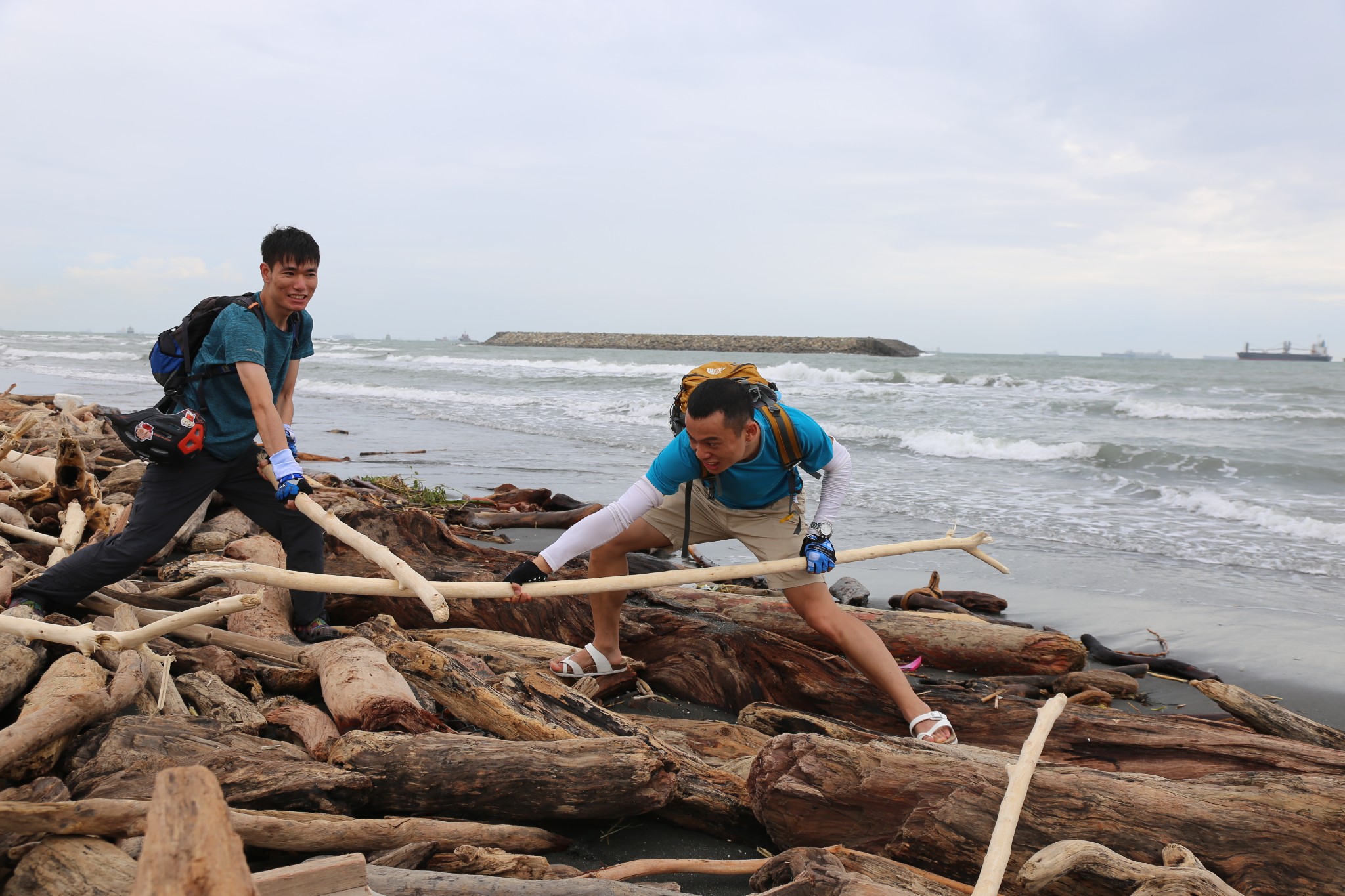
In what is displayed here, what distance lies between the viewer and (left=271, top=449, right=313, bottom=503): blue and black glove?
350cm

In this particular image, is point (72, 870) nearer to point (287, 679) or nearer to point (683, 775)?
point (287, 679)

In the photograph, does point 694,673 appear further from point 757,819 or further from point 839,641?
point 757,819

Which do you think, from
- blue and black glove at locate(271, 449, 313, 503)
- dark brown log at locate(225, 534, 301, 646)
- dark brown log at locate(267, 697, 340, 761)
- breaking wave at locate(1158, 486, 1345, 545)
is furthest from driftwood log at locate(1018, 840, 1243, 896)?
breaking wave at locate(1158, 486, 1345, 545)

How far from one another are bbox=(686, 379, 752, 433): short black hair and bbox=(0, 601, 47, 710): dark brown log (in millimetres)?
2467

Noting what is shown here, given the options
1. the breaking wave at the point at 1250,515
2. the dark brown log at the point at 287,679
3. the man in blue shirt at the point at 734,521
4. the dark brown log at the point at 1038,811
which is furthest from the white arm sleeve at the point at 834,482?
the breaking wave at the point at 1250,515

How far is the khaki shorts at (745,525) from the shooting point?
3975 millimetres

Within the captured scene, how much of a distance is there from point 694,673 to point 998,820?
2.12 meters

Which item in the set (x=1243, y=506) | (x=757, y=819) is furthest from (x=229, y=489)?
(x=1243, y=506)

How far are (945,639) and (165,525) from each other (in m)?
3.88

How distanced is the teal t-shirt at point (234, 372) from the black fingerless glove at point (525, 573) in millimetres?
1302

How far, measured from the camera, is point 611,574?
14.0 ft

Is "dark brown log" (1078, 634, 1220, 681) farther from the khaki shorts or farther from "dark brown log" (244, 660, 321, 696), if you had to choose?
"dark brown log" (244, 660, 321, 696)

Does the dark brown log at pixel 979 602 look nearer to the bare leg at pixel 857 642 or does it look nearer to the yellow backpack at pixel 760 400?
the bare leg at pixel 857 642

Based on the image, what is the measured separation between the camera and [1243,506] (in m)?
9.97
